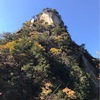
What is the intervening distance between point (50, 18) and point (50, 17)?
49cm

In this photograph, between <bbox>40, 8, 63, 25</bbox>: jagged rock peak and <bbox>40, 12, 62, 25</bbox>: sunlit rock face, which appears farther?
<bbox>40, 8, 63, 25</bbox>: jagged rock peak

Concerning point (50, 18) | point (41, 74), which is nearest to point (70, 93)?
point (41, 74)

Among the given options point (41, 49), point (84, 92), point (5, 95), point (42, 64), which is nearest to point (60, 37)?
point (41, 49)

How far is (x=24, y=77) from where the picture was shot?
31625 mm

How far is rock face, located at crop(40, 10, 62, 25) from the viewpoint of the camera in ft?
190

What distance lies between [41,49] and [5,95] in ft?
38.4

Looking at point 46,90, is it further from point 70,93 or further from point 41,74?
point 70,93

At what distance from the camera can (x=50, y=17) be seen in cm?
5894

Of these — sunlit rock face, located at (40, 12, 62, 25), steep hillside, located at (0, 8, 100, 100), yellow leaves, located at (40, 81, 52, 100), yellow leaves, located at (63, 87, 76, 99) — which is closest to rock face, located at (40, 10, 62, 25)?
sunlit rock face, located at (40, 12, 62, 25)

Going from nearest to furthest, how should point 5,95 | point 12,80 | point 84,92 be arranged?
point 5,95 < point 12,80 < point 84,92

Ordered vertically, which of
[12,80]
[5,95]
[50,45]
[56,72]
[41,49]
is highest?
[50,45]

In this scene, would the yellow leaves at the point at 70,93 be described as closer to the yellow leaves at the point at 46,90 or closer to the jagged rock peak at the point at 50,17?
the yellow leaves at the point at 46,90

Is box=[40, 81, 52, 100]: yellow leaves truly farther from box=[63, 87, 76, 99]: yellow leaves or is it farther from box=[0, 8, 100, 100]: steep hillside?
box=[63, 87, 76, 99]: yellow leaves

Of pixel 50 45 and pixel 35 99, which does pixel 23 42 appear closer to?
pixel 50 45
